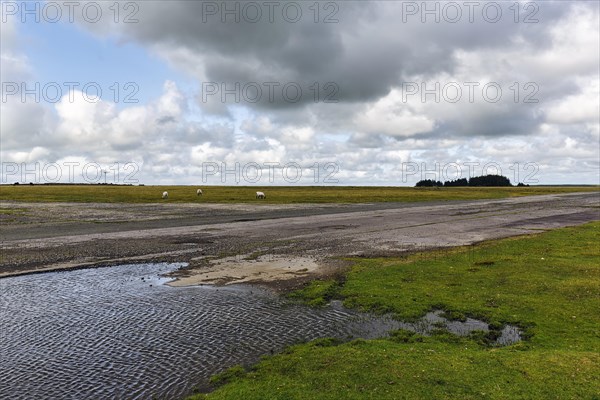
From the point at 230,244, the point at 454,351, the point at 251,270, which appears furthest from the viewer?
the point at 230,244

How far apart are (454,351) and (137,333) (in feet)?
25.5

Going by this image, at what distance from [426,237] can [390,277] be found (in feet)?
44.0

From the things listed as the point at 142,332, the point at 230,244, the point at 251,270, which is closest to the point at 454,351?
the point at 142,332

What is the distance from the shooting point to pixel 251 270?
736 inches

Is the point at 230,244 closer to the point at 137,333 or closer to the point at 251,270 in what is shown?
the point at 251,270

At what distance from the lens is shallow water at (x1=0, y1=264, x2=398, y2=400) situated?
8.39m

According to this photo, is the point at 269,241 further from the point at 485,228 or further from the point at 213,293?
the point at 485,228

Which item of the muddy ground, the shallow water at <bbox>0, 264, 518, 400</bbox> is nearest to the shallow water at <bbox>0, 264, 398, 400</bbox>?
the shallow water at <bbox>0, 264, 518, 400</bbox>

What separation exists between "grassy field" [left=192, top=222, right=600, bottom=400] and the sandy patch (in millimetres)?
2515

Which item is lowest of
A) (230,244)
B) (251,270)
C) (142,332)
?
(142,332)

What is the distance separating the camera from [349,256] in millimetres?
21688

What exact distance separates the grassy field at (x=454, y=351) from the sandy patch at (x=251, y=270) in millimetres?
2515

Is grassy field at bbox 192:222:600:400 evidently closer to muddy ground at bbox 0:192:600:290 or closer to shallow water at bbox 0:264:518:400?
shallow water at bbox 0:264:518:400

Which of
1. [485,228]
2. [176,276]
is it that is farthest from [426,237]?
[176,276]
